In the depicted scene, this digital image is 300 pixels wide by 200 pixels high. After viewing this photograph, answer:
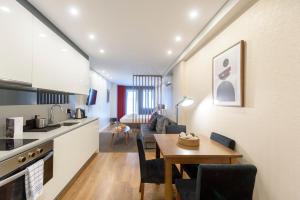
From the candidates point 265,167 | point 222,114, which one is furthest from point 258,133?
point 222,114

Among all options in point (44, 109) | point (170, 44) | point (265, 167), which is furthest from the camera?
point (170, 44)

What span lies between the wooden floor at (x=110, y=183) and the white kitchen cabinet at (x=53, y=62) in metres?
1.57

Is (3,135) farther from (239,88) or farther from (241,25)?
(241,25)

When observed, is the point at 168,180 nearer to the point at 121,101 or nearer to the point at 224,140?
the point at 224,140

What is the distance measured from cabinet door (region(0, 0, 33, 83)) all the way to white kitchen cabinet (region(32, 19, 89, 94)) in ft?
0.44

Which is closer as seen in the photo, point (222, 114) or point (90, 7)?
point (90, 7)

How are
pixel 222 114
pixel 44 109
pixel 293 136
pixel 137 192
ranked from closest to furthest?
pixel 293 136, pixel 222 114, pixel 137 192, pixel 44 109

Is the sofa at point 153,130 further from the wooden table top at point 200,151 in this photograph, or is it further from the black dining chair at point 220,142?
the wooden table top at point 200,151

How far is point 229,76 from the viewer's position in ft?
7.47

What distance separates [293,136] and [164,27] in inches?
85.3

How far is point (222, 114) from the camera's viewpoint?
2.48 meters

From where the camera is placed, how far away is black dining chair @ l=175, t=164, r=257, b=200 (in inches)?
53.5

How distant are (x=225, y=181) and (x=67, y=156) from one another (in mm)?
2132

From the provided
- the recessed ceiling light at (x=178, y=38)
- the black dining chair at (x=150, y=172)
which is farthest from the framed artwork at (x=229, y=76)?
the black dining chair at (x=150, y=172)
